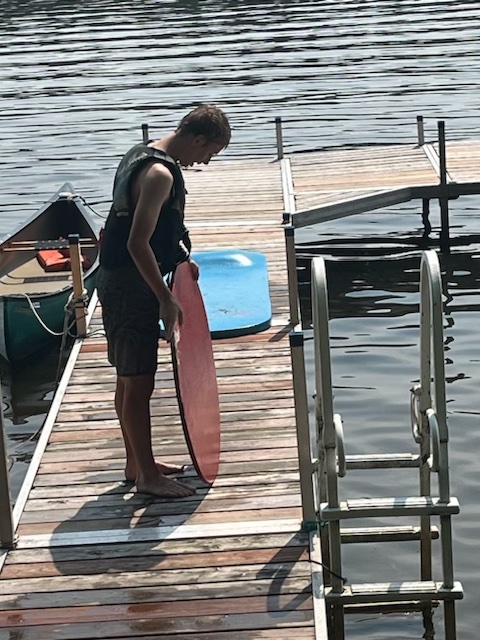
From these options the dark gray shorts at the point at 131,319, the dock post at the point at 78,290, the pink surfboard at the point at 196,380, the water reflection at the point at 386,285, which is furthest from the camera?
the water reflection at the point at 386,285

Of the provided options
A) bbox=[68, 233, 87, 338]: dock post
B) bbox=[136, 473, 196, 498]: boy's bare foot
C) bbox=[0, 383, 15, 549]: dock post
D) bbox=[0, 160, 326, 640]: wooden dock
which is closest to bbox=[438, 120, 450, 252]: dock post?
bbox=[68, 233, 87, 338]: dock post

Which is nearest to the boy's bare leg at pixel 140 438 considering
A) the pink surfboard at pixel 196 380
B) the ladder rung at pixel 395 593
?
the pink surfboard at pixel 196 380

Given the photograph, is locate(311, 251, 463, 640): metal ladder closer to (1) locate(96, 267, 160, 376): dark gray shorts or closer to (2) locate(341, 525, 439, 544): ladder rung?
(2) locate(341, 525, 439, 544): ladder rung

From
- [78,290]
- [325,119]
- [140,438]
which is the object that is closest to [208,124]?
[140,438]

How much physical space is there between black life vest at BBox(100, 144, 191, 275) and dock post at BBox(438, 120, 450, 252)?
26.7ft

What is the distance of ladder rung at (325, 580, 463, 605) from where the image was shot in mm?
6039

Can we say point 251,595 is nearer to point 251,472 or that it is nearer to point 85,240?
point 251,472

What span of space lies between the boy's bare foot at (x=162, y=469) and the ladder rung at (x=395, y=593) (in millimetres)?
1342

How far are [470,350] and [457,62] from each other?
2062cm

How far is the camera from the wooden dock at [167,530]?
5535mm

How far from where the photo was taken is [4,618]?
18.4ft

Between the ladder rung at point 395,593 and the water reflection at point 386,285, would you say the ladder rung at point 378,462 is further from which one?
the water reflection at point 386,285

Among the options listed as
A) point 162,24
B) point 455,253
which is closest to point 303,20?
point 162,24

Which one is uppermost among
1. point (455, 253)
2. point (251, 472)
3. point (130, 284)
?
point (130, 284)
